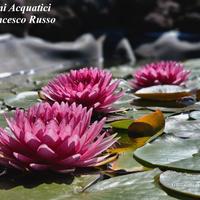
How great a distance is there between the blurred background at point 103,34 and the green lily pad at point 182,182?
3038 mm

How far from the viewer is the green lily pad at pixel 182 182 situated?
2.35 feet

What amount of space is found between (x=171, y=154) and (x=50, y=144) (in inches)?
9.5

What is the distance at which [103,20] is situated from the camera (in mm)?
5867

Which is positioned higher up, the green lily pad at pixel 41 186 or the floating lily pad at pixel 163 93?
the floating lily pad at pixel 163 93

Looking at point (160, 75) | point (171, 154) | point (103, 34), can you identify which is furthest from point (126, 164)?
point (103, 34)

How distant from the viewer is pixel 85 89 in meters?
1.10

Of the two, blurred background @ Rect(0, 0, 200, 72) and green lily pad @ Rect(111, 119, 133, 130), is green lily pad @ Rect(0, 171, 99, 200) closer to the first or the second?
green lily pad @ Rect(111, 119, 133, 130)

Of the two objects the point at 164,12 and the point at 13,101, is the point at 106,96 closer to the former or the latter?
the point at 13,101

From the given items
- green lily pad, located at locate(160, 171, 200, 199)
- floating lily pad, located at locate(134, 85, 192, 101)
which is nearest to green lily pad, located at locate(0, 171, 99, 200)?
green lily pad, located at locate(160, 171, 200, 199)

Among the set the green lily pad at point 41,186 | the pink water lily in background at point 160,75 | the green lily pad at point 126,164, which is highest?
the pink water lily in background at point 160,75

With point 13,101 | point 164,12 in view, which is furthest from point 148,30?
point 13,101

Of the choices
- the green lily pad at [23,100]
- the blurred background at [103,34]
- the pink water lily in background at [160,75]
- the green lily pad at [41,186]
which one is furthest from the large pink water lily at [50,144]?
the blurred background at [103,34]

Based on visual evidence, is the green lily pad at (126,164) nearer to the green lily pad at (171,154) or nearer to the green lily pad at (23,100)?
Result: the green lily pad at (171,154)

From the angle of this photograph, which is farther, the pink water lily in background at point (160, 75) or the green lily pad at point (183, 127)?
the pink water lily in background at point (160, 75)
